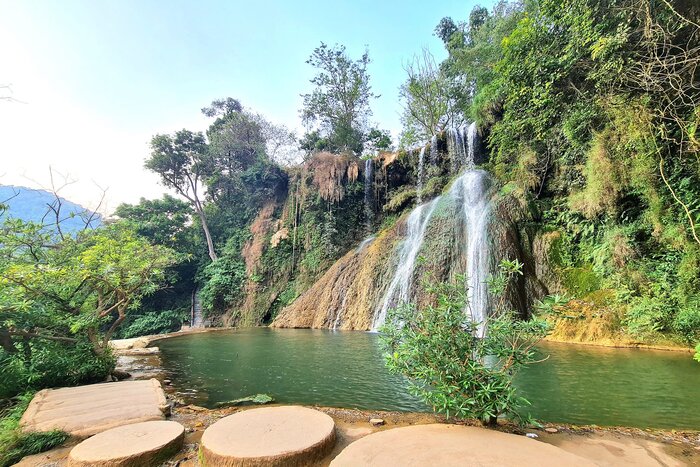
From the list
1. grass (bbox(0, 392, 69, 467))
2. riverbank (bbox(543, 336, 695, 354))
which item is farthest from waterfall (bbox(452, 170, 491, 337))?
grass (bbox(0, 392, 69, 467))

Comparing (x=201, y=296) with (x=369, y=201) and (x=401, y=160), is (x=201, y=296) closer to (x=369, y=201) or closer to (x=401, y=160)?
(x=369, y=201)

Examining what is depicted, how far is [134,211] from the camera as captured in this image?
21.5 meters

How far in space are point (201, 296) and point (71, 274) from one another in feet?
50.3

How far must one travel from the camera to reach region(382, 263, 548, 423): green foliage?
2.60 meters

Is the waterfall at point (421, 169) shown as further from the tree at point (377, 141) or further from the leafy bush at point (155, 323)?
the leafy bush at point (155, 323)

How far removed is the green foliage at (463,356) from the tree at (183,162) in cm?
2107

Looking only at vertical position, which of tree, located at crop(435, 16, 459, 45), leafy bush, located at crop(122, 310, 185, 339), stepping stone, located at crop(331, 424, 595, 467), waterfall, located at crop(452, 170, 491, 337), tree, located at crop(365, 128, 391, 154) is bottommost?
leafy bush, located at crop(122, 310, 185, 339)

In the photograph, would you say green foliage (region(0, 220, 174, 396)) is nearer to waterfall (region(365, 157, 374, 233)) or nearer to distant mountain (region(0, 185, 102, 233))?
distant mountain (region(0, 185, 102, 233))

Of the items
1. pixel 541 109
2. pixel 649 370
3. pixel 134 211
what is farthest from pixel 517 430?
pixel 134 211

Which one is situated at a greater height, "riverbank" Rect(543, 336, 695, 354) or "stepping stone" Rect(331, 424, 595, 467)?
"stepping stone" Rect(331, 424, 595, 467)

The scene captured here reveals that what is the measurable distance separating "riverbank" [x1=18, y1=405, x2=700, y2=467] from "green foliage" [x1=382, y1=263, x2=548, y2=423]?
0.37 m

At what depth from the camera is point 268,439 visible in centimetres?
248

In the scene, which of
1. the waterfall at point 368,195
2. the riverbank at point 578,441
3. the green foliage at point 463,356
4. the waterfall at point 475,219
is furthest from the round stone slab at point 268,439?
the waterfall at point 368,195

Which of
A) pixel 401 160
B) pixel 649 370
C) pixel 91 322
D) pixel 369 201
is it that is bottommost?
pixel 649 370
